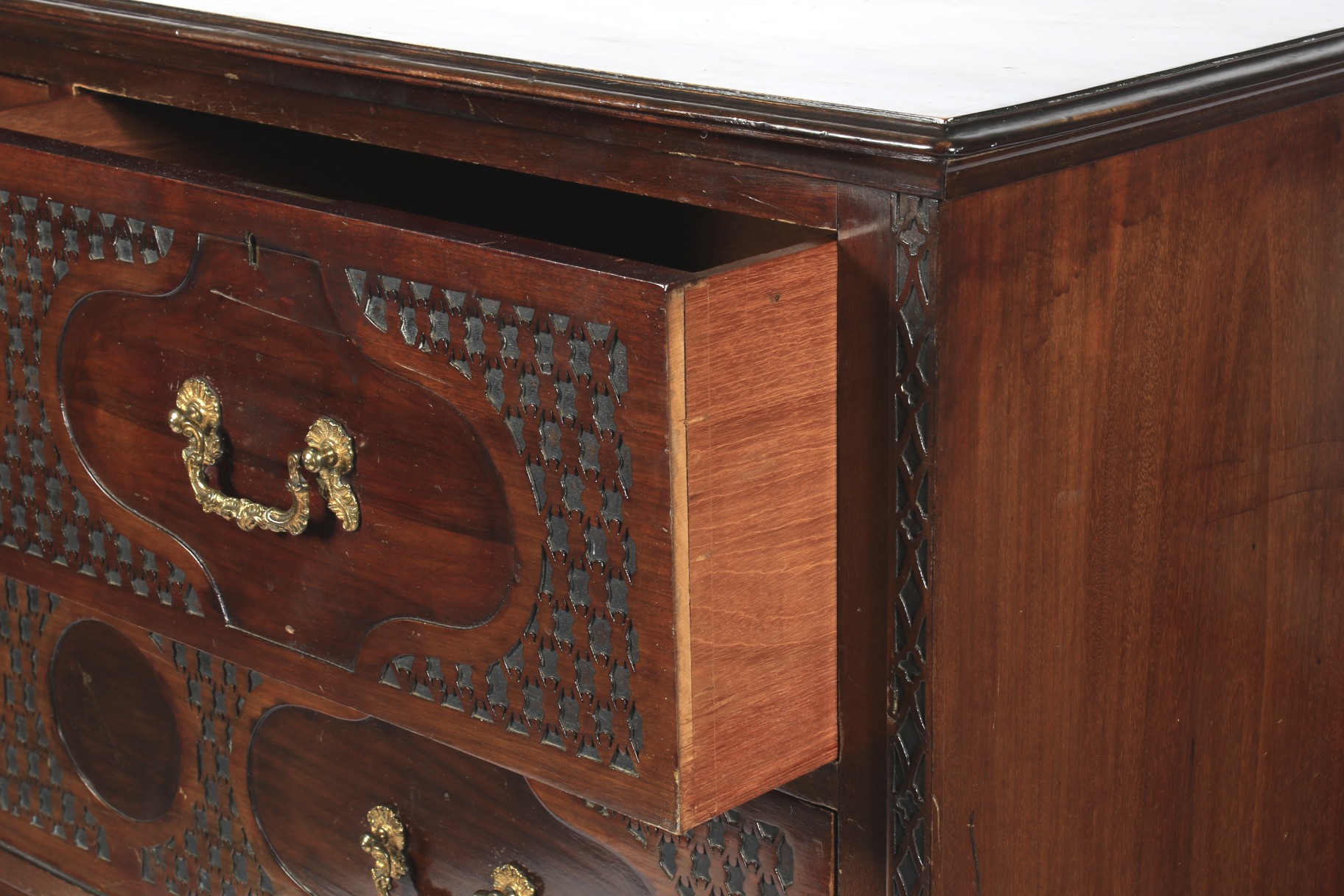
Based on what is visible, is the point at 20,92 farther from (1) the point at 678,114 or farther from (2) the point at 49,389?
(1) the point at 678,114

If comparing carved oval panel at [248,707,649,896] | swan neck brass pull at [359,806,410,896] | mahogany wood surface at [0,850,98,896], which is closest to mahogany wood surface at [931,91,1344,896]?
carved oval panel at [248,707,649,896]

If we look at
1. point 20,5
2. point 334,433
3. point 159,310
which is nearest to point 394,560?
point 334,433

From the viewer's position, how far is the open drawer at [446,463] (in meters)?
0.61

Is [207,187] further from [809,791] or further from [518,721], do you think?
[809,791]

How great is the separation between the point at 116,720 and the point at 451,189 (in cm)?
39

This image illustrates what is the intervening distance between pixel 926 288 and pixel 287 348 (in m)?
0.28

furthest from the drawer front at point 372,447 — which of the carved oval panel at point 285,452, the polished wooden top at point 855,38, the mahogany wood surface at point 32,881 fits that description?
the mahogany wood surface at point 32,881

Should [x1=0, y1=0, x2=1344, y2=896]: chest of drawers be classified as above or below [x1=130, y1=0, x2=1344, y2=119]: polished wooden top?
below

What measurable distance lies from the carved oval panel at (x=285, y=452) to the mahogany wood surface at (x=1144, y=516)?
0.19 metres

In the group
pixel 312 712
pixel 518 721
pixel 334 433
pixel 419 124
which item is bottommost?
pixel 312 712

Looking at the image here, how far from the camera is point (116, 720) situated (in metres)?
1.06

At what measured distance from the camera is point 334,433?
28.2 inches

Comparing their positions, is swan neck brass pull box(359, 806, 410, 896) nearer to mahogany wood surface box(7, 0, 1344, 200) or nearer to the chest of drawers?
the chest of drawers

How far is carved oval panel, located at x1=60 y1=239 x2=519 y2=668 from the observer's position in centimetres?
69
